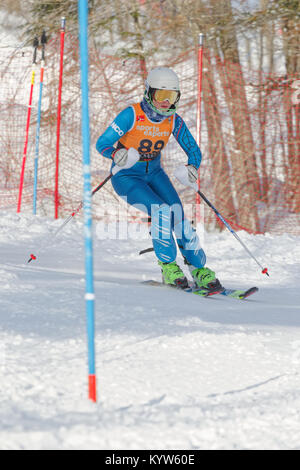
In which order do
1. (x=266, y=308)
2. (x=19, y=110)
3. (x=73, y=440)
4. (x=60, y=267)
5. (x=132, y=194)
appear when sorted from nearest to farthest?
(x=73, y=440) < (x=266, y=308) < (x=132, y=194) < (x=60, y=267) < (x=19, y=110)

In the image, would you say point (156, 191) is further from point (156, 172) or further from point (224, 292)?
point (224, 292)

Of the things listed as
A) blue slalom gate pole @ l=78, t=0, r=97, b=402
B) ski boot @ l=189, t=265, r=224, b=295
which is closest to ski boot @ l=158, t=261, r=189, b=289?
ski boot @ l=189, t=265, r=224, b=295

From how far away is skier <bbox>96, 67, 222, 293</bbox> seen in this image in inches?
177

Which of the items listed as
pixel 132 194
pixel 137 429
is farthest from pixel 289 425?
pixel 132 194

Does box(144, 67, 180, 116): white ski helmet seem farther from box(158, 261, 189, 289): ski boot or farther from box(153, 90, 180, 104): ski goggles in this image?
box(158, 261, 189, 289): ski boot

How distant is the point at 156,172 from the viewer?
16.1 ft

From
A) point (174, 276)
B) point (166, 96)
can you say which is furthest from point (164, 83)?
point (174, 276)

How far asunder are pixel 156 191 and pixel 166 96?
82 cm

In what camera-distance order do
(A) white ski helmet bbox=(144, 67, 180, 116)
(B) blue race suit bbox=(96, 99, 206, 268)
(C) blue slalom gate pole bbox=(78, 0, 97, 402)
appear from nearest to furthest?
(C) blue slalom gate pole bbox=(78, 0, 97, 402), (A) white ski helmet bbox=(144, 67, 180, 116), (B) blue race suit bbox=(96, 99, 206, 268)

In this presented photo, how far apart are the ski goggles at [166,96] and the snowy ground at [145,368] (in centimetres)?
148

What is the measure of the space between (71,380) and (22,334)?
629 millimetres

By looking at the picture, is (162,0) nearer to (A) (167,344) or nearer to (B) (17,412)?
(A) (167,344)

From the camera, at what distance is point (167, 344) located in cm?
298

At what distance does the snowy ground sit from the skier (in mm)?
288
